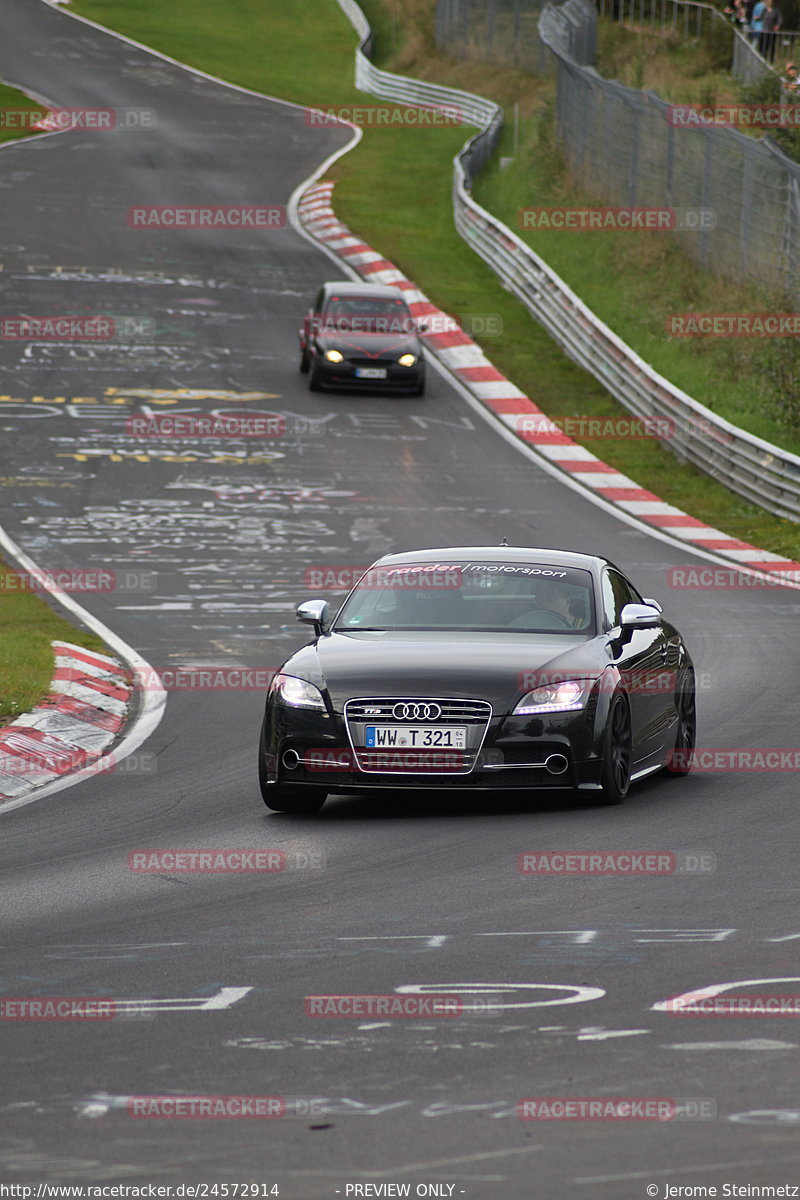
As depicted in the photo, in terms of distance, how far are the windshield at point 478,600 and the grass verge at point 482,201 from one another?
11661mm

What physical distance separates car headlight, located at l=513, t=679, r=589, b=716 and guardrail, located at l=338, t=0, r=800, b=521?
1412 centimetres

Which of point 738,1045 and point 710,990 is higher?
point 738,1045

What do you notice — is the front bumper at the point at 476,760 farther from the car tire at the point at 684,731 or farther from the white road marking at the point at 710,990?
the white road marking at the point at 710,990

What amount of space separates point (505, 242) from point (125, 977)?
109ft

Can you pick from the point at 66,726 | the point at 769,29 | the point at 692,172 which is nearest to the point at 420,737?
the point at 66,726

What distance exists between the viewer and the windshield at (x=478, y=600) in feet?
36.4

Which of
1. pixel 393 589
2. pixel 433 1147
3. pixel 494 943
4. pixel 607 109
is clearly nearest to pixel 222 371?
pixel 607 109

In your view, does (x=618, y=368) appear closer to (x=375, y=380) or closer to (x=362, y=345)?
(x=375, y=380)

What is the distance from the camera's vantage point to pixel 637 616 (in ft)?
35.7

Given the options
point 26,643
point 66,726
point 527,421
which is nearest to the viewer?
point 66,726

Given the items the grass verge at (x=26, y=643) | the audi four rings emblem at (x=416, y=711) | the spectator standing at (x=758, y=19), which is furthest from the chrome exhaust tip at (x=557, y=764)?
the spectator standing at (x=758, y=19)

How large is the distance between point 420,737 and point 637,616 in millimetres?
1672

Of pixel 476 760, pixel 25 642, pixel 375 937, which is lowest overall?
pixel 25 642

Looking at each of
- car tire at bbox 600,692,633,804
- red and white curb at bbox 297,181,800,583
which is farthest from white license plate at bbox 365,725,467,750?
red and white curb at bbox 297,181,800,583
